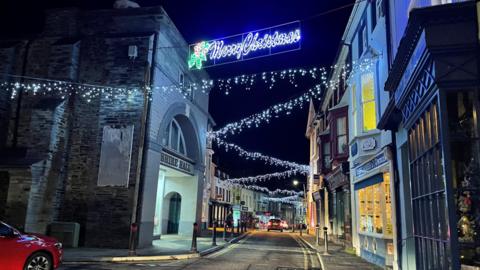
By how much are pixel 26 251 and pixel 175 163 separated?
495 inches

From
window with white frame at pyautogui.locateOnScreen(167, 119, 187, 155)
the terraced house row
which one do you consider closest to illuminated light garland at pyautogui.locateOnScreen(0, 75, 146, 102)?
window with white frame at pyautogui.locateOnScreen(167, 119, 187, 155)

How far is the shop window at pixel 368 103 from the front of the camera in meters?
14.6

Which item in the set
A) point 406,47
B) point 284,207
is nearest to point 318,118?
point 406,47

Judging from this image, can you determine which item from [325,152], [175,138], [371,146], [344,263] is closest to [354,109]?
[371,146]

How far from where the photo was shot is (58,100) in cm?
1678

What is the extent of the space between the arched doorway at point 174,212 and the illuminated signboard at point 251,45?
36.1 ft

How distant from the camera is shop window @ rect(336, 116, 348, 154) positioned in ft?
67.8

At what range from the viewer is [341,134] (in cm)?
2091

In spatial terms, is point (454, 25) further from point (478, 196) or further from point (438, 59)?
point (478, 196)

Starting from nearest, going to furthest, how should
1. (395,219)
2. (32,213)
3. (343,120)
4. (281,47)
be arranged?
1. (395,219)
2. (281,47)
3. (32,213)
4. (343,120)

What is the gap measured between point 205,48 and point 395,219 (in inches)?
394

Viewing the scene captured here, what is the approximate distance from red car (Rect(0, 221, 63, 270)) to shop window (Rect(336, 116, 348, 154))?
1461 cm

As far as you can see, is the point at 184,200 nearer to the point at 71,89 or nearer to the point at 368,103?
the point at 71,89

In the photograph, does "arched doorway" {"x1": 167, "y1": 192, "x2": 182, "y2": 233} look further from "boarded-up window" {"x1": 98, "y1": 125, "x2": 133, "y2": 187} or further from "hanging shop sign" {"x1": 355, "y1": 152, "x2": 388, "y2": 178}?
"hanging shop sign" {"x1": 355, "y1": 152, "x2": 388, "y2": 178}
